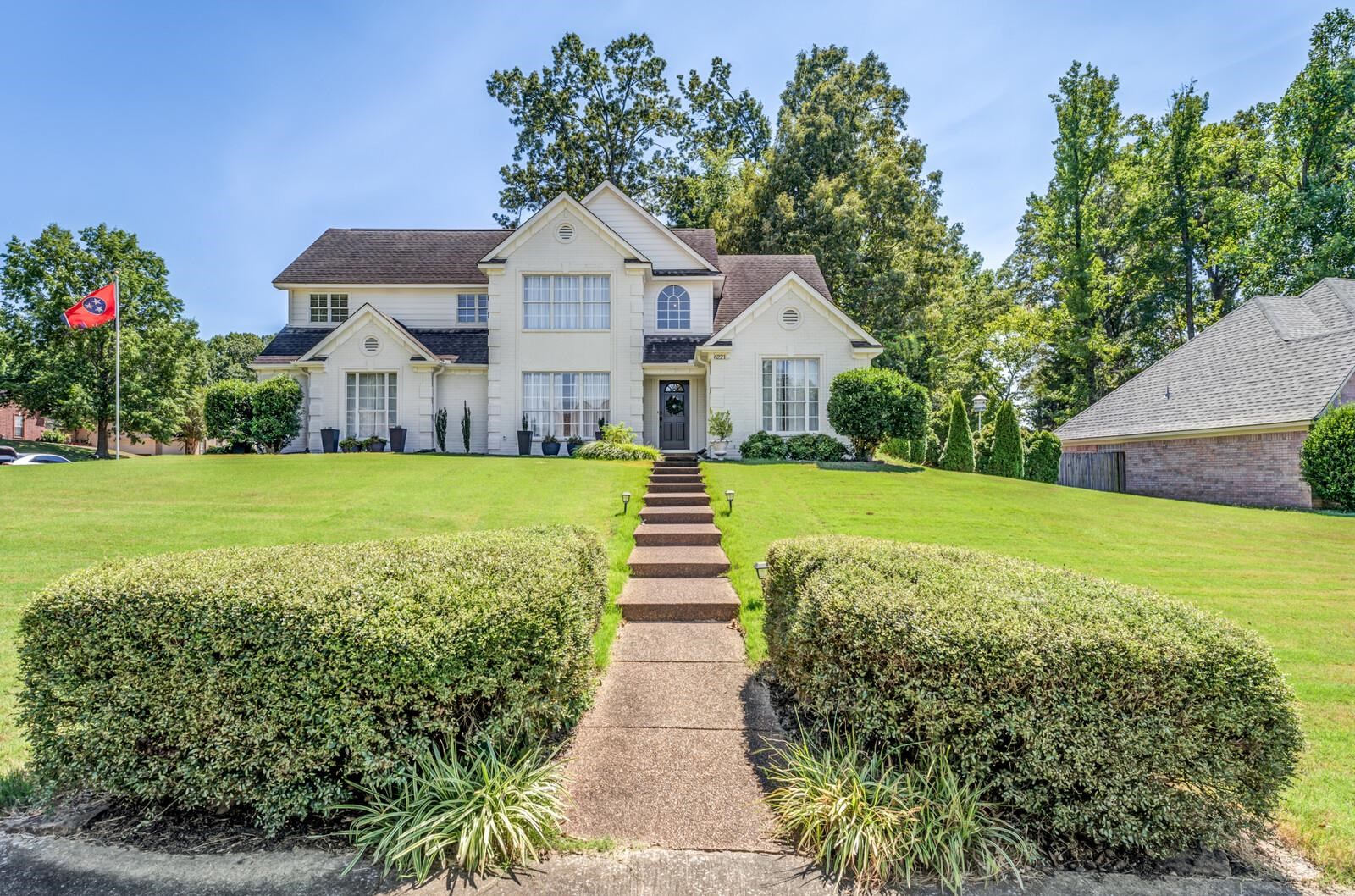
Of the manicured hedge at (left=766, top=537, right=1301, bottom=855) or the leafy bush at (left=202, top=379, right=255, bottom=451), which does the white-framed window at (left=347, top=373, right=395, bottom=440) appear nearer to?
the leafy bush at (left=202, top=379, right=255, bottom=451)

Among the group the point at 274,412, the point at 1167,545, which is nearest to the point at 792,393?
the point at 1167,545

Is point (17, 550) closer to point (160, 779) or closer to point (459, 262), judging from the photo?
point (160, 779)

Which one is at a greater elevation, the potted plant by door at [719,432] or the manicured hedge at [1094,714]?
the potted plant by door at [719,432]

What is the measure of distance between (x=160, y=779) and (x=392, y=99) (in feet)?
36.4

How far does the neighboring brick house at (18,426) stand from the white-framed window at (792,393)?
4958cm

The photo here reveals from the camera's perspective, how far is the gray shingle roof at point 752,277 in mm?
20172

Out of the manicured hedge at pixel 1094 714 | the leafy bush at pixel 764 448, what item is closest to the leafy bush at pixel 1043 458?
the leafy bush at pixel 764 448

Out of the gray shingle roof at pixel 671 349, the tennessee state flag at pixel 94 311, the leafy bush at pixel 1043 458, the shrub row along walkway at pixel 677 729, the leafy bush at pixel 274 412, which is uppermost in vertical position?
the tennessee state flag at pixel 94 311

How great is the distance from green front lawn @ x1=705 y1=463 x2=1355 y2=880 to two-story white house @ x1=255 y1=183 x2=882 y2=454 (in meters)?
4.01

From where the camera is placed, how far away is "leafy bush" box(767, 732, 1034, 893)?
262 centimetres

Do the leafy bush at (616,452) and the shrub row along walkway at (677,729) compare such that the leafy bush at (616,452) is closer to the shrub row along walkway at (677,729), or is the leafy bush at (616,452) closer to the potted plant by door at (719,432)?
the potted plant by door at (719,432)

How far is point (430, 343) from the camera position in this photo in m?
19.5

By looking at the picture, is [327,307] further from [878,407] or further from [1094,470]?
[1094,470]

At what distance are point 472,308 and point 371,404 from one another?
4.67 metres
